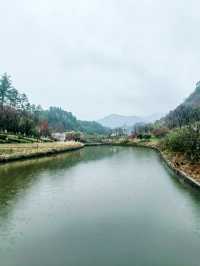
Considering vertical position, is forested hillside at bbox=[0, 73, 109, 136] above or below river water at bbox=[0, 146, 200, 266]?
above

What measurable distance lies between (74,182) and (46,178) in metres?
3.89

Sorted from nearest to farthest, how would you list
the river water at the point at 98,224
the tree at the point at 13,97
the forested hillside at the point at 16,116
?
the river water at the point at 98,224 < the forested hillside at the point at 16,116 < the tree at the point at 13,97

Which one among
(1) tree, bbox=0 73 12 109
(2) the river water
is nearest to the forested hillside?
(1) tree, bbox=0 73 12 109

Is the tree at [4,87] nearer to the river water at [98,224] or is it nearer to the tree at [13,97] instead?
the tree at [13,97]

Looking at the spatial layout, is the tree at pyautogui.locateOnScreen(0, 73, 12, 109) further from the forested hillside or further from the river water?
the river water

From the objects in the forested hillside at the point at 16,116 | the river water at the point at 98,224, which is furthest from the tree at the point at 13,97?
the river water at the point at 98,224

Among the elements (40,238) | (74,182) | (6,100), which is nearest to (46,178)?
(74,182)

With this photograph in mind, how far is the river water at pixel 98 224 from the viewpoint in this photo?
505 inches

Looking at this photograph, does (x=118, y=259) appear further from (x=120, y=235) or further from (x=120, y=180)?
(x=120, y=180)

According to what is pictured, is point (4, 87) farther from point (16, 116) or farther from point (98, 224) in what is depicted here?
point (98, 224)

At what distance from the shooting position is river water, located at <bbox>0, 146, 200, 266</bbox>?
12823mm

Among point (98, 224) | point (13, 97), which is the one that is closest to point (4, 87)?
point (13, 97)

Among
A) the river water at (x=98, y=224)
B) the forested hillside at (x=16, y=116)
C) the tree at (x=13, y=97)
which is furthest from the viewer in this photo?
the tree at (x=13, y=97)

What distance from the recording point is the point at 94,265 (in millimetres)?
11977
